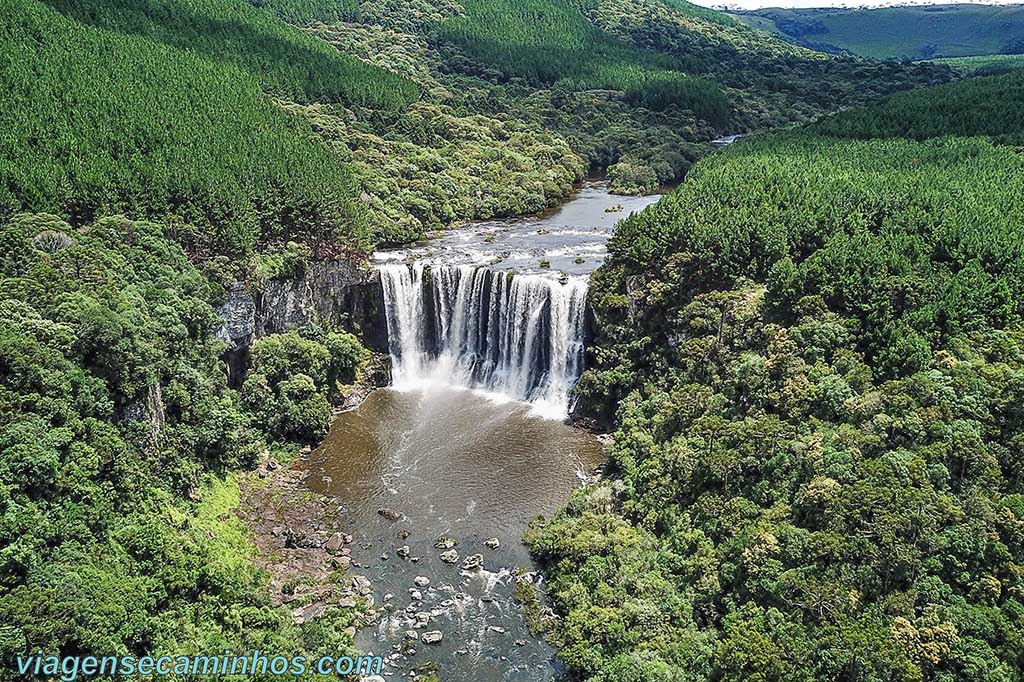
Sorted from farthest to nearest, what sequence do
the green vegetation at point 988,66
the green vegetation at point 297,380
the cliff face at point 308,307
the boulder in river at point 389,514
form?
the green vegetation at point 988,66
the cliff face at point 308,307
the green vegetation at point 297,380
the boulder in river at point 389,514

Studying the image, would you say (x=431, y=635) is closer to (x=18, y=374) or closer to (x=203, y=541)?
(x=203, y=541)

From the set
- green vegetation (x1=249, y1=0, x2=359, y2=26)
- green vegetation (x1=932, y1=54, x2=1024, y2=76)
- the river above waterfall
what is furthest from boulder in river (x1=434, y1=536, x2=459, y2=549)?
green vegetation (x1=932, y1=54, x2=1024, y2=76)

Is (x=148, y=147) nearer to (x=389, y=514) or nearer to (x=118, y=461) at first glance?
(x=118, y=461)

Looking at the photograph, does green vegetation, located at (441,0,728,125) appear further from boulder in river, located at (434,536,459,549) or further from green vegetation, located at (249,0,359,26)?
boulder in river, located at (434,536,459,549)

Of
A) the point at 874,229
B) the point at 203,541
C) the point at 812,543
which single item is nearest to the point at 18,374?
the point at 203,541

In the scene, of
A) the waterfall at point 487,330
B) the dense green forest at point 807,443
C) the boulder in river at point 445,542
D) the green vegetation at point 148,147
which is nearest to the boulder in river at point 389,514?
the boulder in river at point 445,542

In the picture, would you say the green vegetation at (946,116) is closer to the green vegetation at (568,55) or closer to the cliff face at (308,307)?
the green vegetation at (568,55)

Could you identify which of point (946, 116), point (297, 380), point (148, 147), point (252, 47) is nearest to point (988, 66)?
point (946, 116)
